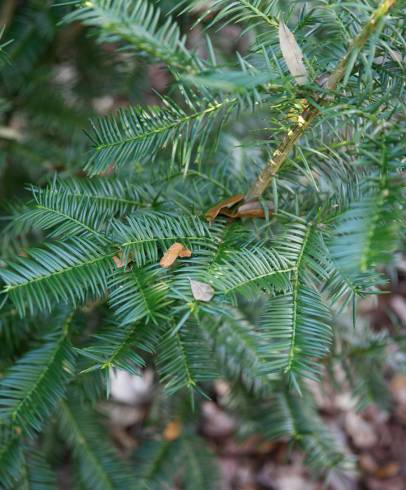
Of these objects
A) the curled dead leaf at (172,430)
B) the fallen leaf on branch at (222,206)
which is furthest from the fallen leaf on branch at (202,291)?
the curled dead leaf at (172,430)

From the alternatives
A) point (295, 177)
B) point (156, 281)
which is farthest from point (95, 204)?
point (295, 177)

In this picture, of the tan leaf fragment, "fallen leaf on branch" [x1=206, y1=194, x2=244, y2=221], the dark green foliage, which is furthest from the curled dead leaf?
the tan leaf fragment

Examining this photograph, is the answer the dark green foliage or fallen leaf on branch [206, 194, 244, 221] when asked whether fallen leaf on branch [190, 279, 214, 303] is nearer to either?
the dark green foliage

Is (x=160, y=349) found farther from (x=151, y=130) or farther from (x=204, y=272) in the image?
(x=151, y=130)

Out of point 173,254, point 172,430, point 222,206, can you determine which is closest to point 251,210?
point 222,206

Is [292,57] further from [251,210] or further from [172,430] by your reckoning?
[172,430]
